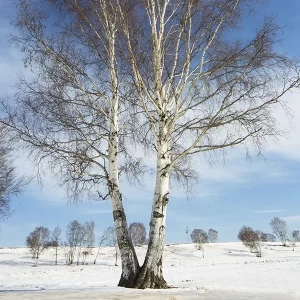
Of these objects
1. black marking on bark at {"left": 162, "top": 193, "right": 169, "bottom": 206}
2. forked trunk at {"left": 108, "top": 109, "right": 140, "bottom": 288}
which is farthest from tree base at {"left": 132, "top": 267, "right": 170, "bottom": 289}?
black marking on bark at {"left": 162, "top": 193, "right": 169, "bottom": 206}

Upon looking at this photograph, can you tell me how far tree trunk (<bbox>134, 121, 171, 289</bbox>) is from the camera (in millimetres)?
7094

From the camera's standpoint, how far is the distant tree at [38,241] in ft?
246

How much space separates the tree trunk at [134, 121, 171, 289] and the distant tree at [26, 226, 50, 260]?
7256 cm

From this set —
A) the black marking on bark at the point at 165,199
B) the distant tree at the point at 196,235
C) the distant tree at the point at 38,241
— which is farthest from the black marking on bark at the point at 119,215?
the distant tree at the point at 196,235

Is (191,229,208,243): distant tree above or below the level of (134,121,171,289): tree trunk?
above

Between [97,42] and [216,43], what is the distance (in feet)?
11.2

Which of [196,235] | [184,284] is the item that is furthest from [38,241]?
[184,284]

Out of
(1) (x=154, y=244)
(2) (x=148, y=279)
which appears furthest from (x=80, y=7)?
(2) (x=148, y=279)

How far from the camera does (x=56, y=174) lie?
7.93 metres

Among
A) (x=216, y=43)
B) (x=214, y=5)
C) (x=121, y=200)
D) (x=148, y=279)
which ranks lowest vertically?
(x=148, y=279)

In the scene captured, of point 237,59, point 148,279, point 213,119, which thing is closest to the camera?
point 148,279

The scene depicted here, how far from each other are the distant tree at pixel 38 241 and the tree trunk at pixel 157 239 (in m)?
72.6

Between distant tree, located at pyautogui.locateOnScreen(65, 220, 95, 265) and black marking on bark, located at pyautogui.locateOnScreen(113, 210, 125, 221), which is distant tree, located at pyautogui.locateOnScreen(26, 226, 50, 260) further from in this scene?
black marking on bark, located at pyautogui.locateOnScreen(113, 210, 125, 221)

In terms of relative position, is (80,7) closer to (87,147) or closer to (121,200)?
(87,147)
